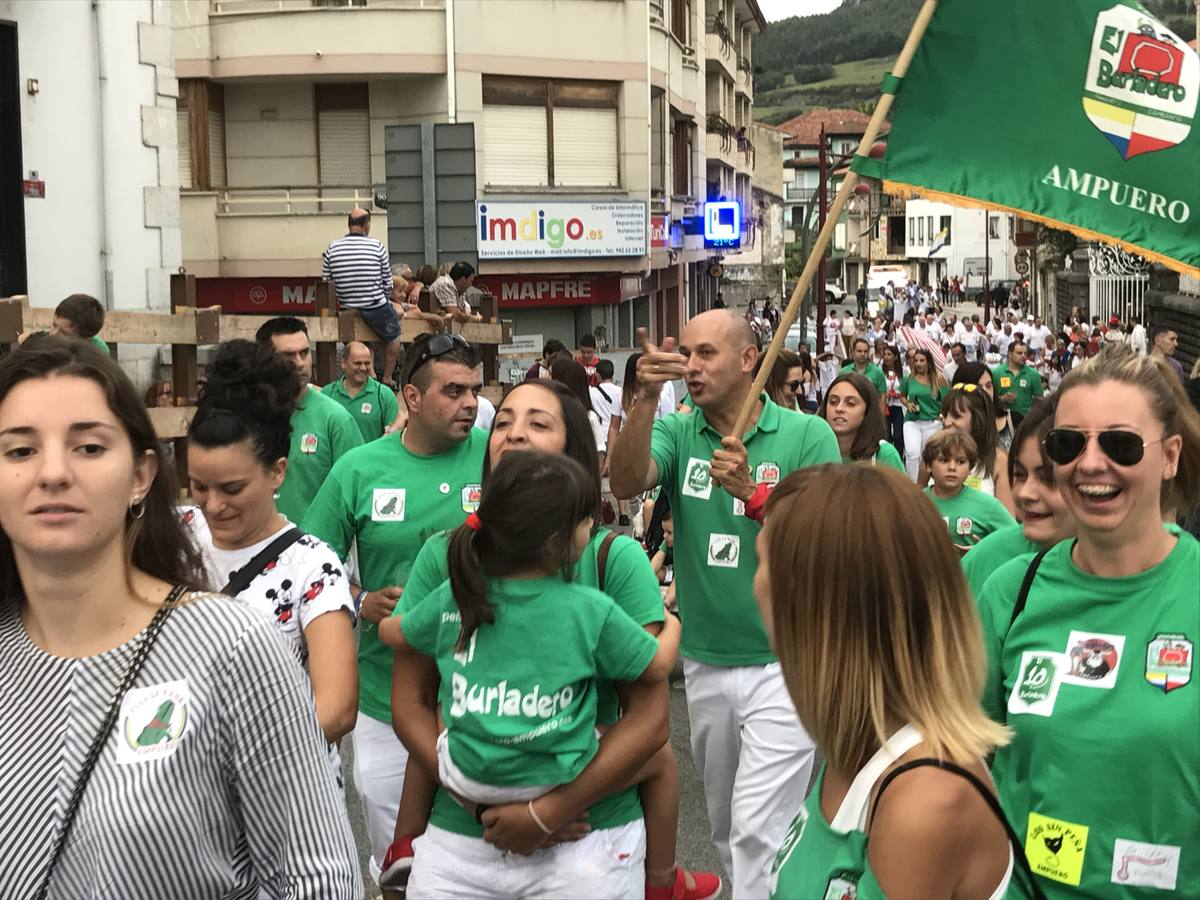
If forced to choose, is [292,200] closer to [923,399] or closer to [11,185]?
[11,185]

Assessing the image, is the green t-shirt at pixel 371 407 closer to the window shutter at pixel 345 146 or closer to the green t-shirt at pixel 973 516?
the green t-shirt at pixel 973 516

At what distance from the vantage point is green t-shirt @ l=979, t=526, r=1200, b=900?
3273mm

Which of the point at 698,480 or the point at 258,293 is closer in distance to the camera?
the point at 698,480

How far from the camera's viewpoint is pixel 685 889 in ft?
15.8

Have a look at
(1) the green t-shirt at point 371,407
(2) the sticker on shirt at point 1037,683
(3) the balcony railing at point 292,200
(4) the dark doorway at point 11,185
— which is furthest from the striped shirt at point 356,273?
(3) the balcony railing at point 292,200

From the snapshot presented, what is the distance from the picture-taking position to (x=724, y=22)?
52.1 meters

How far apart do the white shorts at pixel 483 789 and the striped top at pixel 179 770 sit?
1.13 meters

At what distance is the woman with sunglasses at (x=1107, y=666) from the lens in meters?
3.28

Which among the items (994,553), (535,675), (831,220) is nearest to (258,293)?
(831,220)

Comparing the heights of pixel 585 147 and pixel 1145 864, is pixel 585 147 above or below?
above

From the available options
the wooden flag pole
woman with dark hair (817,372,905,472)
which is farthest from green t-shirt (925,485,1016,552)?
the wooden flag pole

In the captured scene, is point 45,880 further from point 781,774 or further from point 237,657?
point 781,774

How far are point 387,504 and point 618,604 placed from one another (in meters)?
1.54

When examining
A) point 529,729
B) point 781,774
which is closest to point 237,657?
point 529,729
